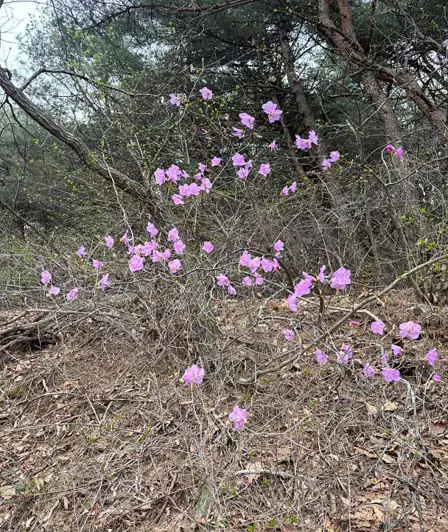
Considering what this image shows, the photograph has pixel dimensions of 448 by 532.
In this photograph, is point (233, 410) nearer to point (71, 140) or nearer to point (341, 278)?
point (341, 278)

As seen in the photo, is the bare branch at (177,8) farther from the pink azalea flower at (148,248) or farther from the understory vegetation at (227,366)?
the pink azalea flower at (148,248)

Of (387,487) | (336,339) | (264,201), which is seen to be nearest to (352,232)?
(264,201)

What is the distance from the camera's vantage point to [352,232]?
13.4ft

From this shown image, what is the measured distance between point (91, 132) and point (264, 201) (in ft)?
9.29

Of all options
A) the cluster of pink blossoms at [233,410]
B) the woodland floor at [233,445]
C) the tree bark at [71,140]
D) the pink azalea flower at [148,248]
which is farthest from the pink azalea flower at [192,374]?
the tree bark at [71,140]

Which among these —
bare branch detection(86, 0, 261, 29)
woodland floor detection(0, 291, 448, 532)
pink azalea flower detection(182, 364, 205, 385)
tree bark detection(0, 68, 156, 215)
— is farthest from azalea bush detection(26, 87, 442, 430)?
bare branch detection(86, 0, 261, 29)

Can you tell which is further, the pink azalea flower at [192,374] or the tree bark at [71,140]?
the tree bark at [71,140]

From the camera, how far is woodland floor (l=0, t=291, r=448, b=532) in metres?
1.95

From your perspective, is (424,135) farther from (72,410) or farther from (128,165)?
(72,410)

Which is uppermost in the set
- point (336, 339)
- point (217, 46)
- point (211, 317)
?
point (217, 46)

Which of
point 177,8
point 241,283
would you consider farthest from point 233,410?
point 177,8

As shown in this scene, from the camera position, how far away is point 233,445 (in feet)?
7.79

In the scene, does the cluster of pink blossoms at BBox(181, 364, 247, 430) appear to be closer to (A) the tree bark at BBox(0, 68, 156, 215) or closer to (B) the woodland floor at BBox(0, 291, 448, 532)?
(B) the woodland floor at BBox(0, 291, 448, 532)

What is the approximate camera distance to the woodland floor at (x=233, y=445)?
195 cm
